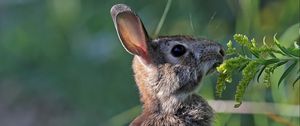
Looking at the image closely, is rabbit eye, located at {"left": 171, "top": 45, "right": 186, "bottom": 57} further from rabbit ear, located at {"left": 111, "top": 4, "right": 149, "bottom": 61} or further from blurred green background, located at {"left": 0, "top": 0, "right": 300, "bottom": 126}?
blurred green background, located at {"left": 0, "top": 0, "right": 300, "bottom": 126}

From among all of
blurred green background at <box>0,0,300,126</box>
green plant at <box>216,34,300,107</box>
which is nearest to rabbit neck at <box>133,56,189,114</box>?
blurred green background at <box>0,0,300,126</box>

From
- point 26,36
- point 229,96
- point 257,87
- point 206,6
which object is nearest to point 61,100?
point 26,36

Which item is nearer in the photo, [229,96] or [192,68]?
[192,68]

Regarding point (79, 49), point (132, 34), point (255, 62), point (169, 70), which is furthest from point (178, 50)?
point (79, 49)

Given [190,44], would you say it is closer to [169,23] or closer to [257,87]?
[257,87]

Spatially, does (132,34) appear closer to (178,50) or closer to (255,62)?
(178,50)

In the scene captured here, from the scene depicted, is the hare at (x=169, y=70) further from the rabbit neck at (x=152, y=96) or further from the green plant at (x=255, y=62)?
the green plant at (x=255, y=62)

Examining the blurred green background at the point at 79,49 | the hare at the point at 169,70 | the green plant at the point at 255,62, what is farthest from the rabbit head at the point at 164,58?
the green plant at the point at 255,62
